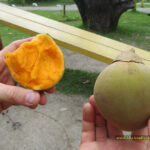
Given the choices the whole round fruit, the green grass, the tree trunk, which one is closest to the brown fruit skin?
the whole round fruit

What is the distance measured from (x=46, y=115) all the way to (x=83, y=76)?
109cm

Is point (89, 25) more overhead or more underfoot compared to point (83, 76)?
more overhead

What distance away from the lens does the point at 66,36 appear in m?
2.70

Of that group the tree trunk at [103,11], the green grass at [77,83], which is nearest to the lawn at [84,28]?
the green grass at [77,83]

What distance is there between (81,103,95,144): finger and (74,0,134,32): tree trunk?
4235 mm

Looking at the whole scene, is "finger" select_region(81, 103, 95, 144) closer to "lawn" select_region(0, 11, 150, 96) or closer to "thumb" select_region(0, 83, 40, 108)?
"thumb" select_region(0, 83, 40, 108)

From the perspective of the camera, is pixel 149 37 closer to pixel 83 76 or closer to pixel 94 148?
pixel 83 76

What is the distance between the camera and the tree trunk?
5.32 m

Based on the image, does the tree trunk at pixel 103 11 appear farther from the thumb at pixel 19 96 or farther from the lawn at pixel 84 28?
the thumb at pixel 19 96

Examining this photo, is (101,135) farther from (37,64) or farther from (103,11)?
(103,11)

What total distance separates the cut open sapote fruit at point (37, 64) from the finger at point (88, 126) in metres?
0.31

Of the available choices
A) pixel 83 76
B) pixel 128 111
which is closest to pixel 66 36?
pixel 83 76

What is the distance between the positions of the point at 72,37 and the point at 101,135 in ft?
5.04

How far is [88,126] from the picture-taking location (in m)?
1.49
